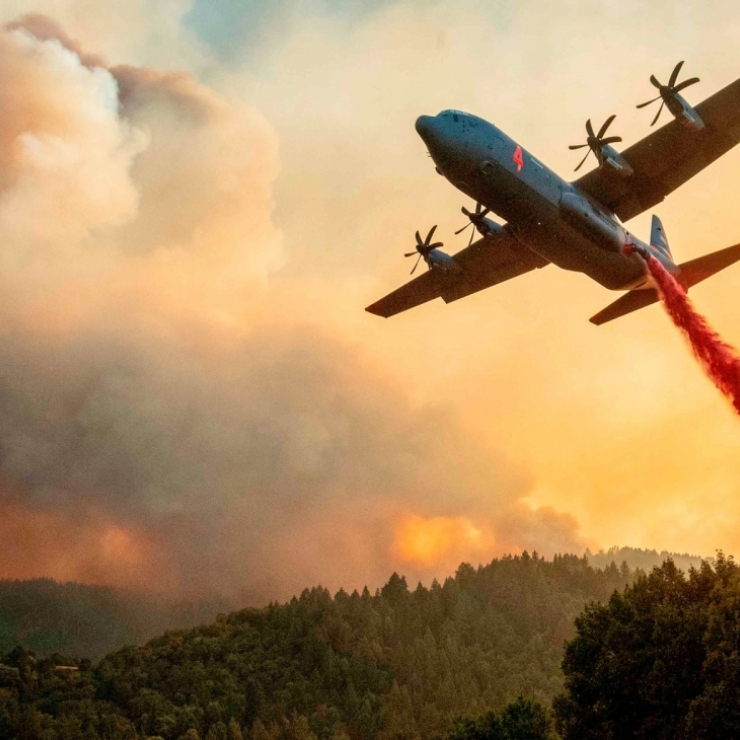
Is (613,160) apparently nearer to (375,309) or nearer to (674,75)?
(674,75)

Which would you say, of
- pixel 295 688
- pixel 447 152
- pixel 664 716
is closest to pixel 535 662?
pixel 295 688

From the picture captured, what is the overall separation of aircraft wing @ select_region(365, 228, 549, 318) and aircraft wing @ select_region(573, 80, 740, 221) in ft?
14.8

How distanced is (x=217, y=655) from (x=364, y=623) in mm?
29116

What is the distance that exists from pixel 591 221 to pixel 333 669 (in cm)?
12191

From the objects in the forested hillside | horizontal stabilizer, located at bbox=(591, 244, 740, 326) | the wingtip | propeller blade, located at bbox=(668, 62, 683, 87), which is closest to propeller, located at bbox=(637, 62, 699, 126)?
propeller blade, located at bbox=(668, 62, 683, 87)

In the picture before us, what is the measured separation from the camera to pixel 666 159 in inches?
1399

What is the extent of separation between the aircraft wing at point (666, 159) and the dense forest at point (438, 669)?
50.1 ft

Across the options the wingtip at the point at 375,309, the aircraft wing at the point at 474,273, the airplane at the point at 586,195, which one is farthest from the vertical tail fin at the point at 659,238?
the wingtip at the point at 375,309

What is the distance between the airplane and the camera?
1218 inches

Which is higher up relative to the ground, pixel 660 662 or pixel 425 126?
pixel 425 126

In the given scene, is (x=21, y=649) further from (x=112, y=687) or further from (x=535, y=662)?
(x=535, y=662)

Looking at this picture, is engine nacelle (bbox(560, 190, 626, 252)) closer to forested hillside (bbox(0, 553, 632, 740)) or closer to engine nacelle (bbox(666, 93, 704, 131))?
engine nacelle (bbox(666, 93, 704, 131))

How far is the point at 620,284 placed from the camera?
36.2 meters

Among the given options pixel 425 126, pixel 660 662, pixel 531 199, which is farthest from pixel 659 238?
pixel 660 662
